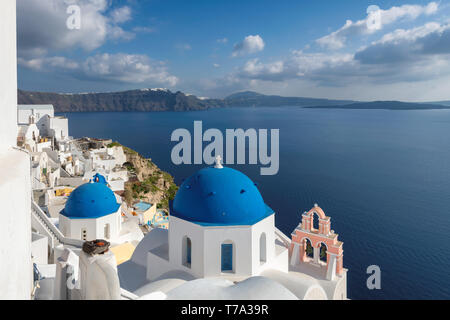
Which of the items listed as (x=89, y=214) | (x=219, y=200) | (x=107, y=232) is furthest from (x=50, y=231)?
(x=219, y=200)

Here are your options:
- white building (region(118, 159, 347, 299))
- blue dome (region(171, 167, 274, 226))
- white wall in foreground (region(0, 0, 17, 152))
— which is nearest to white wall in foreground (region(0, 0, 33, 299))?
white wall in foreground (region(0, 0, 17, 152))

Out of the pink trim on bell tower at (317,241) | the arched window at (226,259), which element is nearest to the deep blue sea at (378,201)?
the pink trim on bell tower at (317,241)

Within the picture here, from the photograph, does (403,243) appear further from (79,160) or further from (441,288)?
(79,160)

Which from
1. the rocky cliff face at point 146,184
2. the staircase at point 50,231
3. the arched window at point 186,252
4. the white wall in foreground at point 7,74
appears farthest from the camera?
the rocky cliff face at point 146,184

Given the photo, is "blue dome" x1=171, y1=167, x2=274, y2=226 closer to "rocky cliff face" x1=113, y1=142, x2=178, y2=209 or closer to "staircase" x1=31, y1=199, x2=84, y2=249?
"staircase" x1=31, y1=199, x2=84, y2=249

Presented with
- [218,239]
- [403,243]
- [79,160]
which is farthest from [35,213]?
[403,243]

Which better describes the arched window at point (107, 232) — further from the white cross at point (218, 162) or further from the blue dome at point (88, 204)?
the white cross at point (218, 162)
